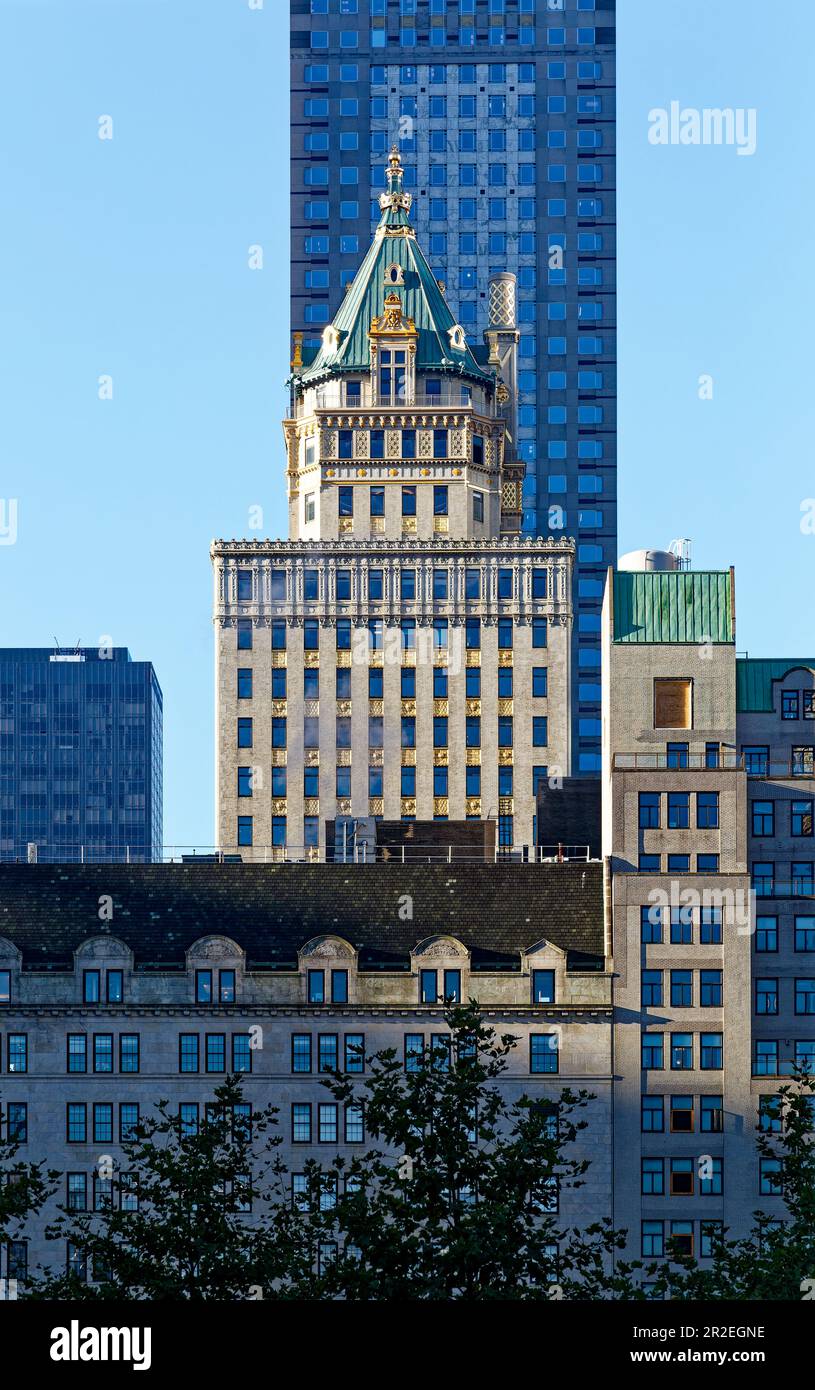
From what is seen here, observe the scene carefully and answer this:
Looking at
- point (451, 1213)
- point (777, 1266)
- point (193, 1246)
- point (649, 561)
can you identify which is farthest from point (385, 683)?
point (777, 1266)

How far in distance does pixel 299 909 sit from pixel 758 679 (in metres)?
23.7

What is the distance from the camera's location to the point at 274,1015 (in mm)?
124250

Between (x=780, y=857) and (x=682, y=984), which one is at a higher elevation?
(x=780, y=857)

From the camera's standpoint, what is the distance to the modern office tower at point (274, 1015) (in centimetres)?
12269

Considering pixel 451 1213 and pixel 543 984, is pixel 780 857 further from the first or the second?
pixel 451 1213

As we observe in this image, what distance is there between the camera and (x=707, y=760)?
421 feet

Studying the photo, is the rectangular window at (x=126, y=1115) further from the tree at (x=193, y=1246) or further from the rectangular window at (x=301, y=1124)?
the tree at (x=193, y=1246)

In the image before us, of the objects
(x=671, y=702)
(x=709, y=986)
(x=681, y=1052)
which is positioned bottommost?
(x=681, y=1052)

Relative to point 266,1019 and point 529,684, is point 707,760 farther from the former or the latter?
point 529,684

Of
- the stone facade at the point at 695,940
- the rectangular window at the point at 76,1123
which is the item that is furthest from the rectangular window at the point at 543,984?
the rectangular window at the point at 76,1123

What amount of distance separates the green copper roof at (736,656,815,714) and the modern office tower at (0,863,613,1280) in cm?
1242
